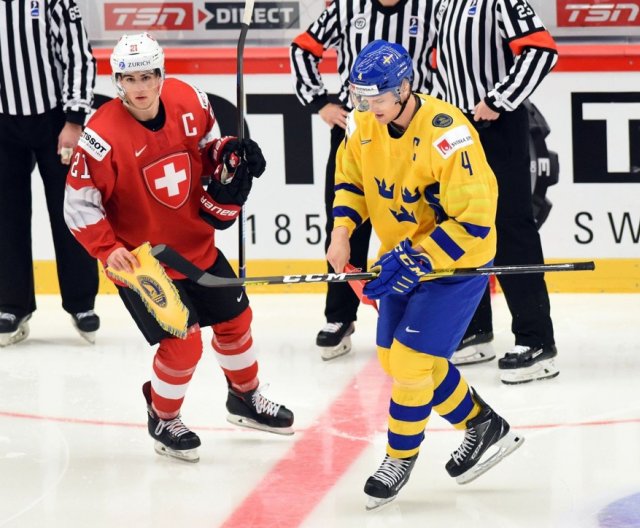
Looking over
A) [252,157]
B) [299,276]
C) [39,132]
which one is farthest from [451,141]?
[39,132]

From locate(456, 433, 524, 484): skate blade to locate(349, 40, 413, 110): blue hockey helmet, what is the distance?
0.94 metres

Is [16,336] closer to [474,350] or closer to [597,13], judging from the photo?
[474,350]

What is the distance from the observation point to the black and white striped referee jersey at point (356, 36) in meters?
4.47

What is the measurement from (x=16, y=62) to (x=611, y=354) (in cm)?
237

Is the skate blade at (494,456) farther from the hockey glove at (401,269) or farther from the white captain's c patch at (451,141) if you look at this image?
the white captain's c patch at (451,141)

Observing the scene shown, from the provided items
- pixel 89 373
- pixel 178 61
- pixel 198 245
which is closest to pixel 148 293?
pixel 198 245

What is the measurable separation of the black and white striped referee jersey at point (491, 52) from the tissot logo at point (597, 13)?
0.95 meters

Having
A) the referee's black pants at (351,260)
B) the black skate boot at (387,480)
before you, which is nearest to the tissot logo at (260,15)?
the referee's black pants at (351,260)

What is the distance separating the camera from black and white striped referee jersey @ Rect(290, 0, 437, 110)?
4.47 meters

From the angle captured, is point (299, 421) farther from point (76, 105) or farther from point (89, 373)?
point (76, 105)

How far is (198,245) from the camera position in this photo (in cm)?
355

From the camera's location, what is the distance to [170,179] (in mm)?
3432

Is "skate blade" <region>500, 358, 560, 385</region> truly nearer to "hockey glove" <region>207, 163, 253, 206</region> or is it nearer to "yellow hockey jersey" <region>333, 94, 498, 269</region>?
"yellow hockey jersey" <region>333, 94, 498, 269</region>

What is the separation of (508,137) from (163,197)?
1312mm
